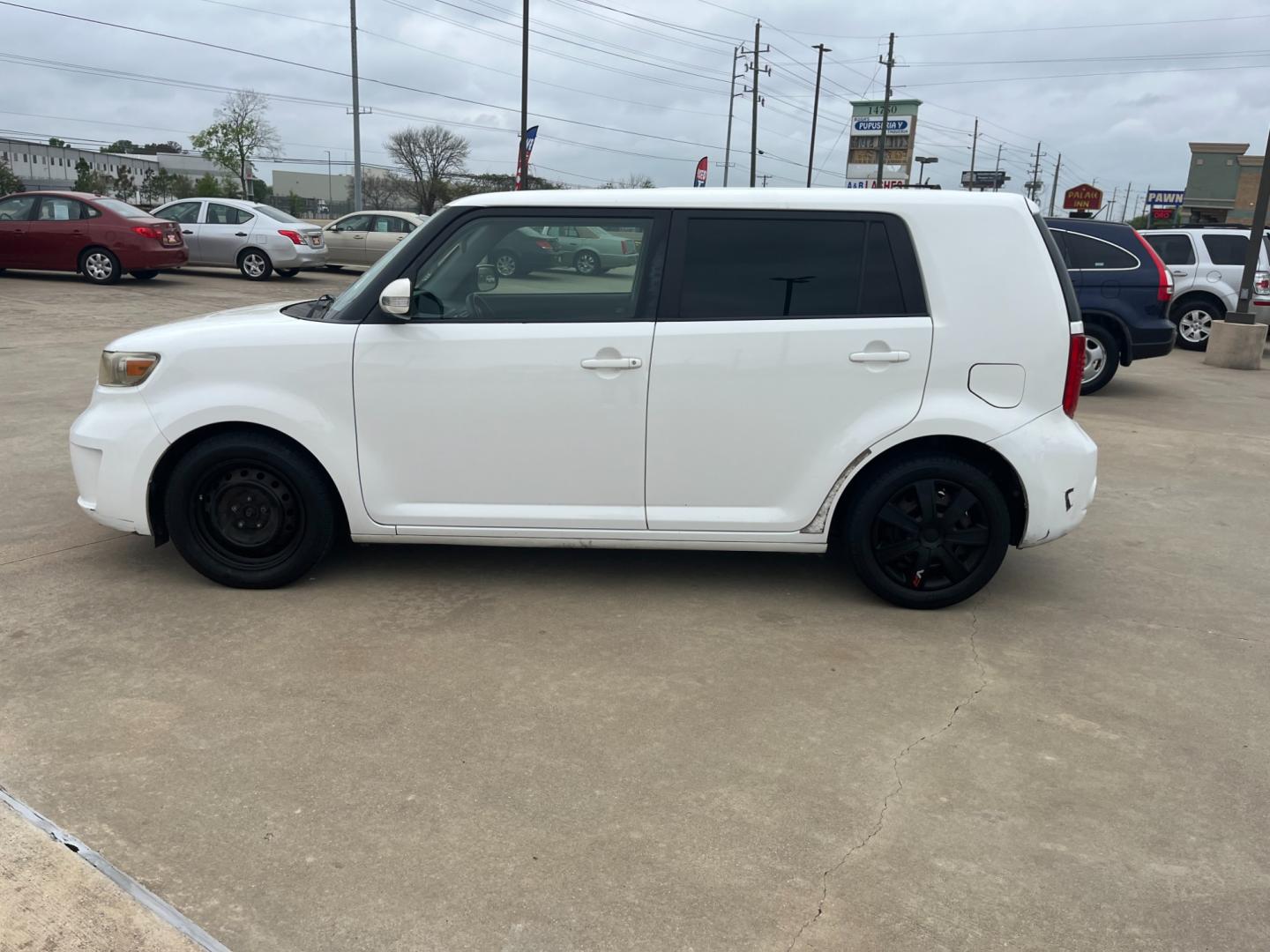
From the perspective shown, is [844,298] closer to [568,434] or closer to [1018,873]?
[568,434]

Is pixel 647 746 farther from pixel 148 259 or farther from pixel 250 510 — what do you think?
pixel 148 259

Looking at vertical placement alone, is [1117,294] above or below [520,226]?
below

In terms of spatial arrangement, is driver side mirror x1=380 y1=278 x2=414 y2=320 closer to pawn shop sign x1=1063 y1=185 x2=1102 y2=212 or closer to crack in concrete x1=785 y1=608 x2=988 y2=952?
crack in concrete x1=785 y1=608 x2=988 y2=952

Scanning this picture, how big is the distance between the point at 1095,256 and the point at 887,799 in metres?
9.08

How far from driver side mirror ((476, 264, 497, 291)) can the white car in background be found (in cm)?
1670

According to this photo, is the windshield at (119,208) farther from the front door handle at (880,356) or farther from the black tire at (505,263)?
the front door handle at (880,356)

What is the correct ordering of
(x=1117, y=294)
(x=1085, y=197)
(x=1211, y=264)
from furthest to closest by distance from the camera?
(x=1085, y=197) < (x=1211, y=264) < (x=1117, y=294)

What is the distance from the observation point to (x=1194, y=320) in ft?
49.0

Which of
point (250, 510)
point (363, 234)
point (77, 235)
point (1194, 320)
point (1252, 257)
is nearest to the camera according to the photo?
point (250, 510)

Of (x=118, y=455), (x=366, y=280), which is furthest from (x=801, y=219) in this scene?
(x=118, y=455)

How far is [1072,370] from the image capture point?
4.17 m

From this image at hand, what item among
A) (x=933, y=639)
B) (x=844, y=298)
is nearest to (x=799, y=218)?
(x=844, y=298)

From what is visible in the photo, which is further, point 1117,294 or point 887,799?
point 1117,294

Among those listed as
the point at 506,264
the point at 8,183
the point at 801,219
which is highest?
the point at 8,183
